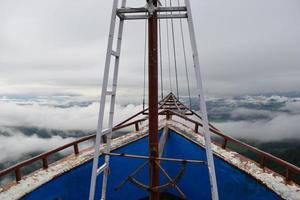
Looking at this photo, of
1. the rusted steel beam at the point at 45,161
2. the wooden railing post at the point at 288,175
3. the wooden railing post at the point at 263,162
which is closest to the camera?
the wooden railing post at the point at 288,175

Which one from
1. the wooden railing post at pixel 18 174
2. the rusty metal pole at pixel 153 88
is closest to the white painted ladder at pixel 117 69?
the rusty metal pole at pixel 153 88

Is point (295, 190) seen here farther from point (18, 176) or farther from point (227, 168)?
point (18, 176)

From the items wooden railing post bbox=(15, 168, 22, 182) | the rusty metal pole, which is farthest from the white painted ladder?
wooden railing post bbox=(15, 168, 22, 182)

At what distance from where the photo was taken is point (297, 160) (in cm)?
7231

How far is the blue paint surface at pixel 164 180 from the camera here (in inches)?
200

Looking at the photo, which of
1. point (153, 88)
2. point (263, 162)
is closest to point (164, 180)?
point (263, 162)

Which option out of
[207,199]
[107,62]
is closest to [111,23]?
[107,62]

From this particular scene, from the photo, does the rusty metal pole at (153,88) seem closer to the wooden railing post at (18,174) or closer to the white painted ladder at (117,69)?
the white painted ladder at (117,69)

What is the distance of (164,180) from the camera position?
6730 millimetres

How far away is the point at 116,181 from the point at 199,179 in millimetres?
2198

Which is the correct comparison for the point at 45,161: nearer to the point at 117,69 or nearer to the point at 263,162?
the point at 117,69

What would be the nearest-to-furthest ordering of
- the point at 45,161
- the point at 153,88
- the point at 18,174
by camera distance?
the point at 153,88, the point at 18,174, the point at 45,161

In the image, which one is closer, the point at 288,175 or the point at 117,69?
the point at 117,69

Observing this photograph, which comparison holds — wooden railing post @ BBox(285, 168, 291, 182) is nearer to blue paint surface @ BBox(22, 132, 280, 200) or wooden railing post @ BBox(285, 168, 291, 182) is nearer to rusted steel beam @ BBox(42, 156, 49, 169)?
blue paint surface @ BBox(22, 132, 280, 200)
